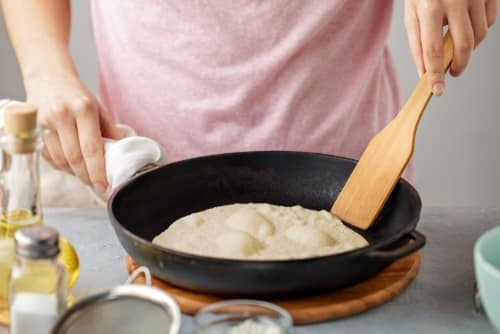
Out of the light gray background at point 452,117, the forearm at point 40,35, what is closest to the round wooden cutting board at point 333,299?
the forearm at point 40,35

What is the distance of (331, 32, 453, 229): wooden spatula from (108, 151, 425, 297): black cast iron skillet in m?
0.03

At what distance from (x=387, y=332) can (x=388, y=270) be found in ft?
0.45

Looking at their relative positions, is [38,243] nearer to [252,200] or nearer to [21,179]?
[21,179]

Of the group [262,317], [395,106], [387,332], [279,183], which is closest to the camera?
[262,317]

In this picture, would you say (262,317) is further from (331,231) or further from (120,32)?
(120,32)

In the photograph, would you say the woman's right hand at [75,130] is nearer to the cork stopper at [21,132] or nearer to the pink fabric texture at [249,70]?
the pink fabric texture at [249,70]

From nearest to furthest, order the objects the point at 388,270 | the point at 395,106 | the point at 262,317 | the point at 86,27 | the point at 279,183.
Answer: the point at 262,317, the point at 388,270, the point at 279,183, the point at 395,106, the point at 86,27

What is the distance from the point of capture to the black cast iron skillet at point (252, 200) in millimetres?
986

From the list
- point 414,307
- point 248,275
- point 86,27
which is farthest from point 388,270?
point 86,27

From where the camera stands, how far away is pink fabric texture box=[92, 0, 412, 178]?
5.08 feet

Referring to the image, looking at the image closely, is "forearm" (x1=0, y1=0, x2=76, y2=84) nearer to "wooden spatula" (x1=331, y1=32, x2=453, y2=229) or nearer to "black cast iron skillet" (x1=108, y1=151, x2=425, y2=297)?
"black cast iron skillet" (x1=108, y1=151, x2=425, y2=297)

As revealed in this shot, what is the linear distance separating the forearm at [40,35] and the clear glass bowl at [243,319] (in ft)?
2.28

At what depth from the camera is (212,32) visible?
1.55 m

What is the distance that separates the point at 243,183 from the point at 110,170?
0.21 metres
